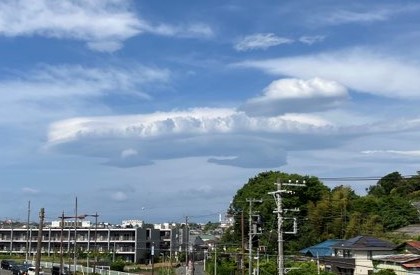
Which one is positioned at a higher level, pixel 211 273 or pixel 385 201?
pixel 385 201

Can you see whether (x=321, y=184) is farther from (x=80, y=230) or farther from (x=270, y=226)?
(x=80, y=230)

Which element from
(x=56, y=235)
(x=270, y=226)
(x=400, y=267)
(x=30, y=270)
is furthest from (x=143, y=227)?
(x=400, y=267)

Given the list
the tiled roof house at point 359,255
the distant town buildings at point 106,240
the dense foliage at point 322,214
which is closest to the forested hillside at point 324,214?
the dense foliage at point 322,214

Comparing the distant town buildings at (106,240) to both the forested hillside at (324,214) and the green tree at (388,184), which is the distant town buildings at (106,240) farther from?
the green tree at (388,184)

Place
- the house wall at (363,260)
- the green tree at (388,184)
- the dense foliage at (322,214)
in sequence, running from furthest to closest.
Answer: the green tree at (388,184)
the dense foliage at (322,214)
the house wall at (363,260)

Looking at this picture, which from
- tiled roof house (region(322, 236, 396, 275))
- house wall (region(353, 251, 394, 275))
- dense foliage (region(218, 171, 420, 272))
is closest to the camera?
house wall (region(353, 251, 394, 275))

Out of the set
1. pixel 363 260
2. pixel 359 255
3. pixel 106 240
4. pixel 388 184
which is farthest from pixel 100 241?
pixel 363 260

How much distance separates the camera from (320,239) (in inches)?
3927

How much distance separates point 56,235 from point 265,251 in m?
61.2

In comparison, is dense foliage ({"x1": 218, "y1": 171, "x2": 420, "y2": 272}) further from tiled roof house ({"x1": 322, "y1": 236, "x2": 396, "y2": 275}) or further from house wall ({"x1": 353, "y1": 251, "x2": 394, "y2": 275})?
house wall ({"x1": 353, "y1": 251, "x2": 394, "y2": 275})

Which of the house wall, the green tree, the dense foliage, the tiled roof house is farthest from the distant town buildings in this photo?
the house wall

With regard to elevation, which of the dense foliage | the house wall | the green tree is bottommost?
the house wall

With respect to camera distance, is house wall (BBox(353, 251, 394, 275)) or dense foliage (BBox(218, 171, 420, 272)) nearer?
house wall (BBox(353, 251, 394, 275))

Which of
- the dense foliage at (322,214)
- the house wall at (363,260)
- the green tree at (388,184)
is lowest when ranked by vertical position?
the house wall at (363,260)
